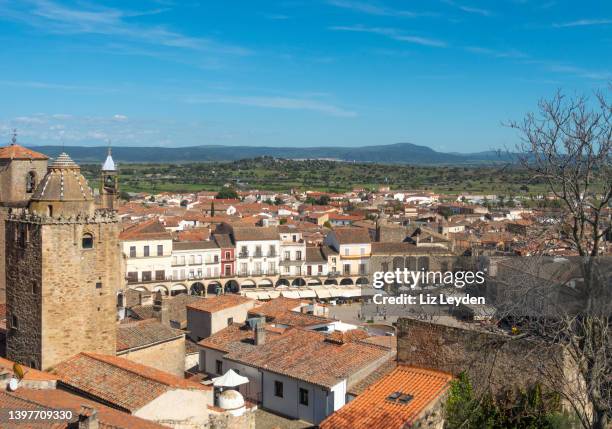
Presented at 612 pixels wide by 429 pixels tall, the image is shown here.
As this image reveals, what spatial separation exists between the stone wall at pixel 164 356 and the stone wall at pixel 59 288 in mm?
2356

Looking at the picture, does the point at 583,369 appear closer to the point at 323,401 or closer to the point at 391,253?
the point at 323,401

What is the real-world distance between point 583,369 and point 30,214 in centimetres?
1505

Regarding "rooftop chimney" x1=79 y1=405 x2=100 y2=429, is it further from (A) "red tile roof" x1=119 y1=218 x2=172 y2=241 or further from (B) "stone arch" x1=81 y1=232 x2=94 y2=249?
(A) "red tile roof" x1=119 y1=218 x2=172 y2=241

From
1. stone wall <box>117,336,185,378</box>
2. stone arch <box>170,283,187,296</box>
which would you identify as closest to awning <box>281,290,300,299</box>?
stone arch <box>170,283,187,296</box>

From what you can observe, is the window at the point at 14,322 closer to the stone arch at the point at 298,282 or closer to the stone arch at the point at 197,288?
the stone arch at the point at 197,288

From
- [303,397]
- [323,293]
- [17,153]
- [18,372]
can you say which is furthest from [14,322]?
[323,293]

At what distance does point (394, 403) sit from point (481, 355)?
2.06 m

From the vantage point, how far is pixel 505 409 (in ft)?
43.6

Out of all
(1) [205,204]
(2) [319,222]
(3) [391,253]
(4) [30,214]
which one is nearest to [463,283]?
(4) [30,214]

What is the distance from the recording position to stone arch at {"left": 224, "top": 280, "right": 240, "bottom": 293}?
6294 centimetres

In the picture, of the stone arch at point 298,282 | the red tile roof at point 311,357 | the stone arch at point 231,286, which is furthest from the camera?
the stone arch at point 298,282

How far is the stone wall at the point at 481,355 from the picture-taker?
12516 millimetres

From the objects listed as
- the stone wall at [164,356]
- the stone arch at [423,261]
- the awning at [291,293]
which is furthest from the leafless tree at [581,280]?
the awning at [291,293]

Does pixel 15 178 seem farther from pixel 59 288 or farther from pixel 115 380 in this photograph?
pixel 115 380
